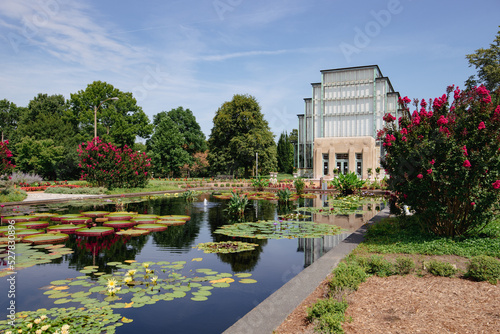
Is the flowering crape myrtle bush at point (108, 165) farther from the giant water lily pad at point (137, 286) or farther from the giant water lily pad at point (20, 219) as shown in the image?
→ the giant water lily pad at point (137, 286)

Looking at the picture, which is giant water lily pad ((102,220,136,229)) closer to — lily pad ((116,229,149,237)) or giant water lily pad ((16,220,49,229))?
lily pad ((116,229,149,237))

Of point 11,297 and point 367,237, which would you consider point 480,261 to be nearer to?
point 367,237

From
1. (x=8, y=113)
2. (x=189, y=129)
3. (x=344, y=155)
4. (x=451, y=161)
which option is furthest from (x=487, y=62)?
(x=8, y=113)

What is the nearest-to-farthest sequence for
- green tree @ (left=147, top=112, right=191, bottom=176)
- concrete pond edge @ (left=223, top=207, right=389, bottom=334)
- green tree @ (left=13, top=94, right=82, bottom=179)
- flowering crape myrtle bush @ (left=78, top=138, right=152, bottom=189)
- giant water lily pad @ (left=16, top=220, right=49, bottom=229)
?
A: concrete pond edge @ (left=223, top=207, right=389, bottom=334)
giant water lily pad @ (left=16, top=220, right=49, bottom=229)
flowering crape myrtle bush @ (left=78, top=138, right=152, bottom=189)
green tree @ (left=13, top=94, right=82, bottom=179)
green tree @ (left=147, top=112, right=191, bottom=176)

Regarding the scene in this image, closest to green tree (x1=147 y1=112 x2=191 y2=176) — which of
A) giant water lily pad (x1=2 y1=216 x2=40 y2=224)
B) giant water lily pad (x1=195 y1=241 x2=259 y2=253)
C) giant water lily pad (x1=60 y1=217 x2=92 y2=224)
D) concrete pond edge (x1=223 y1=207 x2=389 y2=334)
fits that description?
giant water lily pad (x1=2 y1=216 x2=40 y2=224)

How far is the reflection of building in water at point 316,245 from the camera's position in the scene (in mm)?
8827

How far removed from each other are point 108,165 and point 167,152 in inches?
1279

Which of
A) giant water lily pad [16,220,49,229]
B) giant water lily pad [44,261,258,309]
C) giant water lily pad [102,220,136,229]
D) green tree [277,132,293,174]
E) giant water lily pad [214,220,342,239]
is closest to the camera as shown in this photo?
giant water lily pad [44,261,258,309]

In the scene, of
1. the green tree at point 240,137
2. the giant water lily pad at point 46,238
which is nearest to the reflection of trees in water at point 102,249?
the giant water lily pad at point 46,238

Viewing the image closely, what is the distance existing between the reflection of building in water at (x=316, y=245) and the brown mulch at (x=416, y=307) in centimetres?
246

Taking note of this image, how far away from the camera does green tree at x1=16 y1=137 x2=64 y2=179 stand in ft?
151

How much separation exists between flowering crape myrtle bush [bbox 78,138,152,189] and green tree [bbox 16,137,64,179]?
21.2 metres

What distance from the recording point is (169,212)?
17312mm

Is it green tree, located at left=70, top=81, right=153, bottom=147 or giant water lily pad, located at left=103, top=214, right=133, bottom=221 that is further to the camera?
green tree, located at left=70, top=81, right=153, bottom=147
